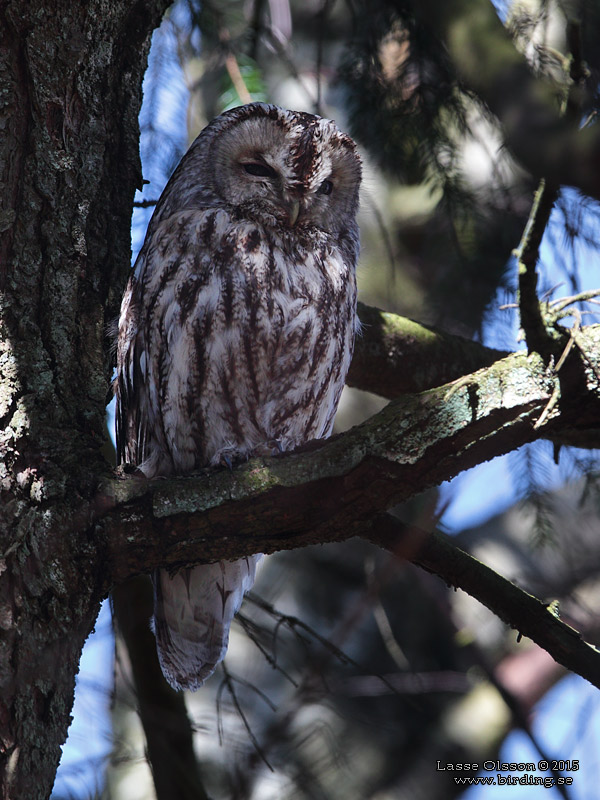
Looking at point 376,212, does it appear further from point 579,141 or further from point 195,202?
point 579,141

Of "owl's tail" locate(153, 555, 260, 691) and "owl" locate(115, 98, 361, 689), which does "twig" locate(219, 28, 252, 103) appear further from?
"owl's tail" locate(153, 555, 260, 691)

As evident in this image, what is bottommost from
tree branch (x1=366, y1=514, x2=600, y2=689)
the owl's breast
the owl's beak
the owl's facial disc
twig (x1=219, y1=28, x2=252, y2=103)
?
tree branch (x1=366, y1=514, x2=600, y2=689)

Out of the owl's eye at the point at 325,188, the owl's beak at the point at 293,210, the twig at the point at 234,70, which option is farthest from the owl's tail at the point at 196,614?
the twig at the point at 234,70

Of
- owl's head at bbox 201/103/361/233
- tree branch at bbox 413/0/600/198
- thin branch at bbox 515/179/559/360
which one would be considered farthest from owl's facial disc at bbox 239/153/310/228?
thin branch at bbox 515/179/559/360

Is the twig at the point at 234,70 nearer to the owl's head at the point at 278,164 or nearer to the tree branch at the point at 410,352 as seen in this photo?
the owl's head at the point at 278,164

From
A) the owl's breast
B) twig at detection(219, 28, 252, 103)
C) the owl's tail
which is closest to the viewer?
the owl's breast

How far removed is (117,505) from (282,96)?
339 cm

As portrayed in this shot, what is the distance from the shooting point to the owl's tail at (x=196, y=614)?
2287 millimetres

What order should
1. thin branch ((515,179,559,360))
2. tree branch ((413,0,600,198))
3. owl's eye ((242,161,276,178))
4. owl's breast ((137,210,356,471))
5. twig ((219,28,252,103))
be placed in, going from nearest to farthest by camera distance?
tree branch ((413,0,600,198))
thin branch ((515,179,559,360))
owl's breast ((137,210,356,471))
owl's eye ((242,161,276,178))
twig ((219,28,252,103))

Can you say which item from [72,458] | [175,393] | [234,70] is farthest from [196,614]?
[234,70]

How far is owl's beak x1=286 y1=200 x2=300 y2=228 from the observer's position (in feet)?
7.62

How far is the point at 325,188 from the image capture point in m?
2.54

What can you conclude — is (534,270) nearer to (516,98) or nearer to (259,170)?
(516,98)

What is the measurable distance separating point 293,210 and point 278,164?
0.20 meters
